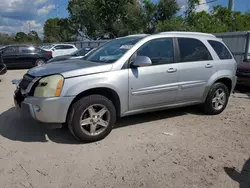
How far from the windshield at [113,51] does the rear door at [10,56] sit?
11.1m

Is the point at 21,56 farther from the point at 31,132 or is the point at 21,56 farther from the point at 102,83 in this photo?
the point at 102,83

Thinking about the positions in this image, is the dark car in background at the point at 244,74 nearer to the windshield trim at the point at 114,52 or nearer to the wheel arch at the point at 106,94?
the windshield trim at the point at 114,52

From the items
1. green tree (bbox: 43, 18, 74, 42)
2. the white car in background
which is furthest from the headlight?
green tree (bbox: 43, 18, 74, 42)

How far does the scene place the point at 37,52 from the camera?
49.9ft

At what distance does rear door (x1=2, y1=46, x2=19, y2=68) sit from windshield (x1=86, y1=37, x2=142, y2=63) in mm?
11059

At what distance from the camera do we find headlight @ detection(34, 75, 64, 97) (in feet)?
12.0

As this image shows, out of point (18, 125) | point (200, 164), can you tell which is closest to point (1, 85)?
point (18, 125)

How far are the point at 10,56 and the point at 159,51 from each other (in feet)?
40.4

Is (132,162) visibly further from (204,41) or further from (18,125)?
(204,41)

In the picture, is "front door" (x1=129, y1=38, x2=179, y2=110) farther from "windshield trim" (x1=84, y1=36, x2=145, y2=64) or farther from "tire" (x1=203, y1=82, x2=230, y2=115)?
"tire" (x1=203, y1=82, x2=230, y2=115)

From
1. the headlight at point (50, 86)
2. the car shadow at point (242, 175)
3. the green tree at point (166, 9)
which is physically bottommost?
the car shadow at point (242, 175)

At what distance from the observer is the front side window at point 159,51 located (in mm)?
4414

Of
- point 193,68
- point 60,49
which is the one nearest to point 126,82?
point 193,68

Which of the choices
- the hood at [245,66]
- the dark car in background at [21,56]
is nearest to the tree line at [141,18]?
the dark car in background at [21,56]
